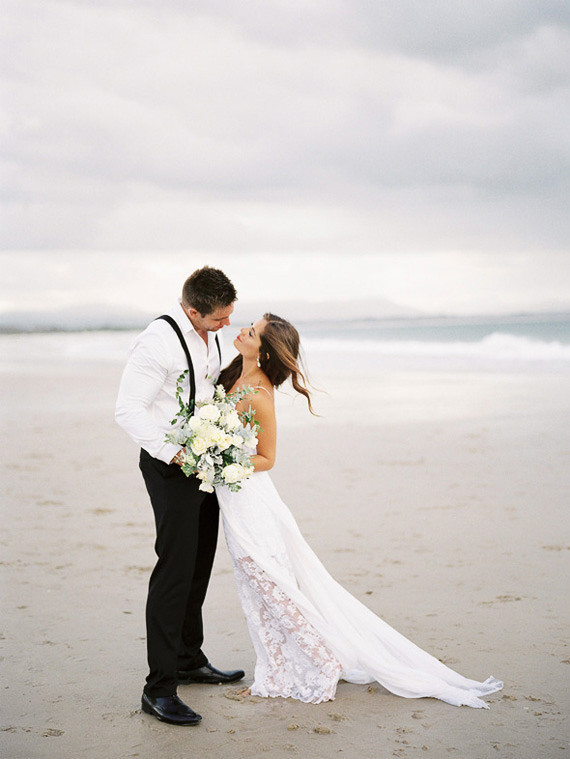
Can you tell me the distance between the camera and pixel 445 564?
623 cm

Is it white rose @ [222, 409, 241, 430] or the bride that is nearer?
white rose @ [222, 409, 241, 430]

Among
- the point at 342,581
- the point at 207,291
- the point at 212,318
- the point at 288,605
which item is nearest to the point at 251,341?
the point at 212,318

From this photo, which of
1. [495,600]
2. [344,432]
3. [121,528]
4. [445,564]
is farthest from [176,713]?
[344,432]

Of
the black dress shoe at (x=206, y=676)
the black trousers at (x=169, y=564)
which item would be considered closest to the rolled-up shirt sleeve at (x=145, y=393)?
the black trousers at (x=169, y=564)

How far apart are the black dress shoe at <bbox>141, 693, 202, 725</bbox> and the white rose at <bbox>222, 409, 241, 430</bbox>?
1.29 metres

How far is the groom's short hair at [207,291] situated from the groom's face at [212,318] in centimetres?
2

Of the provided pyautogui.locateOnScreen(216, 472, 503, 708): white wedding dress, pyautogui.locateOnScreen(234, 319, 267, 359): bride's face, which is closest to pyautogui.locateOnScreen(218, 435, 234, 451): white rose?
pyautogui.locateOnScreen(216, 472, 503, 708): white wedding dress

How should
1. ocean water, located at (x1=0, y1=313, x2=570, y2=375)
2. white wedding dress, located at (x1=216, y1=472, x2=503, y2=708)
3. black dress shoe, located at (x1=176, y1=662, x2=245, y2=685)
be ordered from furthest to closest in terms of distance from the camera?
ocean water, located at (x1=0, y1=313, x2=570, y2=375), black dress shoe, located at (x1=176, y1=662, x2=245, y2=685), white wedding dress, located at (x1=216, y1=472, x2=503, y2=708)

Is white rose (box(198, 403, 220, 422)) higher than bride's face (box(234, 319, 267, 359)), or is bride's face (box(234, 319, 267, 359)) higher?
bride's face (box(234, 319, 267, 359))

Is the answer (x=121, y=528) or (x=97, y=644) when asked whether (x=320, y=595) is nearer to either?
(x=97, y=644)

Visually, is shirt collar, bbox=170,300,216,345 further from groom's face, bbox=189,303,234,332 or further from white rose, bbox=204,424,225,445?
white rose, bbox=204,424,225,445

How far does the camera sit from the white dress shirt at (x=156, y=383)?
150 inches

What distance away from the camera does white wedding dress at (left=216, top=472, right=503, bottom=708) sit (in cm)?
407

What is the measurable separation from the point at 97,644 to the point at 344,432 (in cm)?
750
